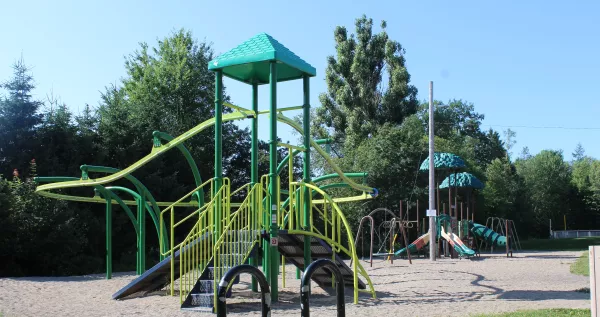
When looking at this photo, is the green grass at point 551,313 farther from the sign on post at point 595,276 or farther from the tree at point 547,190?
the tree at point 547,190

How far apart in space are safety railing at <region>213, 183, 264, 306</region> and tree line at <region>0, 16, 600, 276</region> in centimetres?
1057

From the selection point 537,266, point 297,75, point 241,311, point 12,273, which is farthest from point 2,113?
point 537,266

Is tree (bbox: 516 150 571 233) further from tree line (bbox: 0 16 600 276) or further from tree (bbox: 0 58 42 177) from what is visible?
tree (bbox: 0 58 42 177)

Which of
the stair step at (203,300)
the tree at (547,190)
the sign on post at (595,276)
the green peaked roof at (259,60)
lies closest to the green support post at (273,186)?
the green peaked roof at (259,60)

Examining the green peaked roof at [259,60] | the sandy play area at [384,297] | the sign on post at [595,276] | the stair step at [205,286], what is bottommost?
the sandy play area at [384,297]

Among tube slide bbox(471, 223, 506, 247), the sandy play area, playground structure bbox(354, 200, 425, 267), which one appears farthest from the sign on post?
tube slide bbox(471, 223, 506, 247)

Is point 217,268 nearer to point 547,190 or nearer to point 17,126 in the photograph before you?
point 17,126

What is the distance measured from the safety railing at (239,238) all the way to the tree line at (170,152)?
10571 mm

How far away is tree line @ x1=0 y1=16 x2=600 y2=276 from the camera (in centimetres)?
1927

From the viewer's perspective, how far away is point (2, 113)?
2223 centimetres

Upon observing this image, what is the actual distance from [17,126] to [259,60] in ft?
52.0

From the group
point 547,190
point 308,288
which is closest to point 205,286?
point 308,288

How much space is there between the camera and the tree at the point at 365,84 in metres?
38.8

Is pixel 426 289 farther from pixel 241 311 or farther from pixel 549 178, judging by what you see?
pixel 549 178
